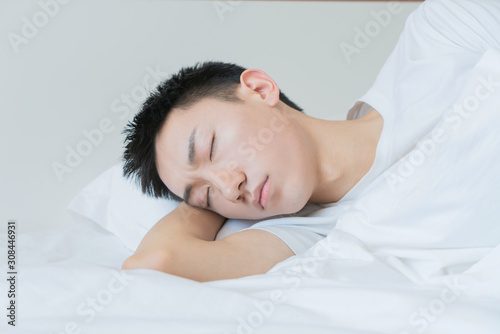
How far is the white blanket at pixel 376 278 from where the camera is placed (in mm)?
765

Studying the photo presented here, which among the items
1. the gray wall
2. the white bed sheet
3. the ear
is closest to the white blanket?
the white bed sheet

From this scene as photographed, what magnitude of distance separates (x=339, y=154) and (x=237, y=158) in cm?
28

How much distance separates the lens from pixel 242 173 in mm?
1118

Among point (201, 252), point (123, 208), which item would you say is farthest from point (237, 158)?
point (123, 208)

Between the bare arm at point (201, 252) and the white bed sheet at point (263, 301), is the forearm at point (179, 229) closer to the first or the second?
the bare arm at point (201, 252)

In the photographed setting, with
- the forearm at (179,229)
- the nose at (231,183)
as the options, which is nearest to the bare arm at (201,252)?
the forearm at (179,229)

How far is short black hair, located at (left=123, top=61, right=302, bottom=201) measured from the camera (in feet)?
4.06

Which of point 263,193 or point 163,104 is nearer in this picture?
point 263,193

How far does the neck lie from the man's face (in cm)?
6

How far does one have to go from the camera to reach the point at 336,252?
3.21ft

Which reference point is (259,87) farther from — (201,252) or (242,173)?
(201,252)

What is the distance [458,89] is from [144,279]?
80 cm

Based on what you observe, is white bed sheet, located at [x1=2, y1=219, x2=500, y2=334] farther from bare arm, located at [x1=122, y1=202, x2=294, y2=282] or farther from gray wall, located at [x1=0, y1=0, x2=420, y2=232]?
gray wall, located at [x1=0, y1=0, x2=420, y2=232]

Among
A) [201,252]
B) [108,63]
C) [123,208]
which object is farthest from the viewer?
[108,63]
